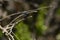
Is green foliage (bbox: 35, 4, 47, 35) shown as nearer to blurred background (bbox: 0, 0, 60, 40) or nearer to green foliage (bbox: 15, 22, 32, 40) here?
blurred background (bbox: 0, 0, 60, 40)

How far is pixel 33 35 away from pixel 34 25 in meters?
0.18

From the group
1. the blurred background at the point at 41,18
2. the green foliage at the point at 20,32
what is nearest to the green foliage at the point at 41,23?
the blurred background at the point at 41,18

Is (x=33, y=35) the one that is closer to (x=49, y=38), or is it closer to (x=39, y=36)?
(x=39, y=36)

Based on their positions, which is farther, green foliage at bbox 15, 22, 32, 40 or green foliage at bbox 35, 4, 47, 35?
green foliage at bbox 35, 4, 47, 35

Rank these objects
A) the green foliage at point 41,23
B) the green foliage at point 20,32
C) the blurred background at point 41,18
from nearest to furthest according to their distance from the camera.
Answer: the green foliage at point 20,32
the blurred background at point 41,18
the green foliage at point 41,23

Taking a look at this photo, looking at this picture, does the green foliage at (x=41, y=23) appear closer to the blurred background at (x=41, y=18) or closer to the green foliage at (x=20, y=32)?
the blurred background at (x=41, y=18)

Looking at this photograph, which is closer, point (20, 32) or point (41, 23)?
point (20, 32)

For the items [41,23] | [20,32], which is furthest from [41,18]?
[20,32]

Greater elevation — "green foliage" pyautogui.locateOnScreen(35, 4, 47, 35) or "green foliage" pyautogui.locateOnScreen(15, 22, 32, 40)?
"green foliage" pyautogui.locateOnScreen(15, 22, 32, 40)

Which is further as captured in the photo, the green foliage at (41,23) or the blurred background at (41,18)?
the green foliage at (41,23)

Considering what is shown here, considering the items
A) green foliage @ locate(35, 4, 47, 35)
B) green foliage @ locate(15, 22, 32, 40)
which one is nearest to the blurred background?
green foliage @ locate(35, 4, 47, 35)

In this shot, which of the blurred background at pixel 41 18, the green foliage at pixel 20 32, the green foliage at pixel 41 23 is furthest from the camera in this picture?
the green foliage at pixel 41 23

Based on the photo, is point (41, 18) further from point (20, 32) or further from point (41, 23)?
point (20, 32)

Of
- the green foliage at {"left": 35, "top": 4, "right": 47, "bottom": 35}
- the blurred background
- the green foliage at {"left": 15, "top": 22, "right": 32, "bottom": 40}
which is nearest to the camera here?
the green foliage at {"left": 15, "top": 22, "right": 32, "bottom": 40}
